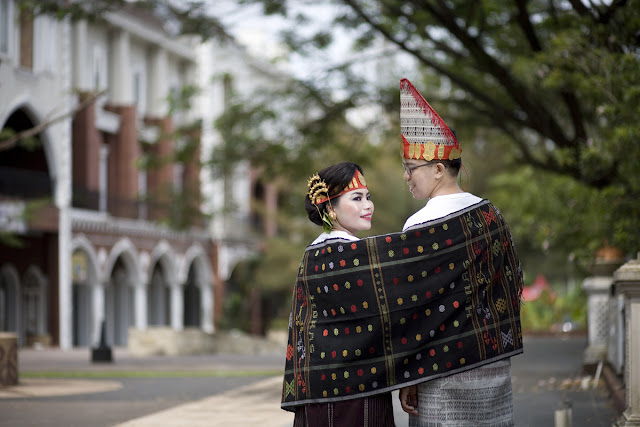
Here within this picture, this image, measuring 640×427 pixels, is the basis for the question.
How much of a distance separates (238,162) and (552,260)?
26.5m

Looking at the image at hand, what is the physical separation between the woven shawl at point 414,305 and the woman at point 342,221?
7cm

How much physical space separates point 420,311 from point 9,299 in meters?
28.8

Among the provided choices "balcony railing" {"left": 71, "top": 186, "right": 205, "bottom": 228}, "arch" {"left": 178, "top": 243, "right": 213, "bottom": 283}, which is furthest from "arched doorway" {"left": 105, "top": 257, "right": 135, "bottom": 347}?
"arch" {"left": 178, "top": 243, "right": 213, "bottom": 283}

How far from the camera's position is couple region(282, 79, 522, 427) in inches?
177

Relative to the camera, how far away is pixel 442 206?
4.59 m

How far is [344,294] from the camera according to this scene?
4652 millimetres

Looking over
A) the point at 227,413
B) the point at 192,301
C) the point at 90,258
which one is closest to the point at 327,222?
the point at 227,413

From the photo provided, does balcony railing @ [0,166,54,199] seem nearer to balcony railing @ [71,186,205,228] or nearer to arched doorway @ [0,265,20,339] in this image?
balcony railing @ [71,186,205,228]

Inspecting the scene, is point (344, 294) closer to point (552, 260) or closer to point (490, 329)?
point (490, 329)

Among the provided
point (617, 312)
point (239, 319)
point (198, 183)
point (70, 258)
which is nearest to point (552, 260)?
point (239, 319)

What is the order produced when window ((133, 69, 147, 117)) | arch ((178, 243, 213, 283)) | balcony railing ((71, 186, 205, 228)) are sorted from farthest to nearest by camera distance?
arch ((178, 243, 213, 283)) < window ((133, 69, 147, 117)) < balcony railing ((71, 186, 205, 228))

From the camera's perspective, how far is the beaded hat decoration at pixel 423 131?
4.60 metres

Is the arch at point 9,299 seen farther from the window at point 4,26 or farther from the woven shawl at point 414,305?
the woven shawl at point 414,305

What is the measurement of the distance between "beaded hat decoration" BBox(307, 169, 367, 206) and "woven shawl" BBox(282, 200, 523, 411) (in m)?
0.29
